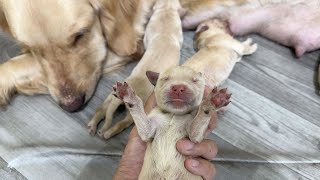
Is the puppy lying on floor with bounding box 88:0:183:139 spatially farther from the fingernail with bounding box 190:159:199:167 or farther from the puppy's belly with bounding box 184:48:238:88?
the fingernail with bounding box 190:159:199:167

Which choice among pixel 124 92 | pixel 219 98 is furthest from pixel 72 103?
pixel 219 98

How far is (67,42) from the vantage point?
1.63m

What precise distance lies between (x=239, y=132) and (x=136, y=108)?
64cm

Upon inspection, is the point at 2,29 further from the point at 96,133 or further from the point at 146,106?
the point at 146,106

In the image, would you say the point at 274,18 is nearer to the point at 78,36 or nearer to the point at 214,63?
the point at 214,63

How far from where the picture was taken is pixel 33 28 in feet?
5.21

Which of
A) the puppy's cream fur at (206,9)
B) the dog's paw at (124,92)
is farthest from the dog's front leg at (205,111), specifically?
the puppy's cream fur at (206,9)

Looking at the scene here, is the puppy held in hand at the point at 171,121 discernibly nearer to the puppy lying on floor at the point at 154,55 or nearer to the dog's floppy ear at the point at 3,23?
the puppy lying on floor at the point at 154,55

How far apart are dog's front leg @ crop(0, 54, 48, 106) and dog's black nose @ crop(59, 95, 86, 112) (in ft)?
0.47

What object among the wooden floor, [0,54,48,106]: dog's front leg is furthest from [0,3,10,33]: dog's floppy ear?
the wooden floor

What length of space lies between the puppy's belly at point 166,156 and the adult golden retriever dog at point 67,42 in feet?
2.08

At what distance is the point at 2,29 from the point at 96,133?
557mm

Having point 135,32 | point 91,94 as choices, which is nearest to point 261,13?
point 135,32

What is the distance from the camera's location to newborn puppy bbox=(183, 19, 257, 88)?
1652 mm
